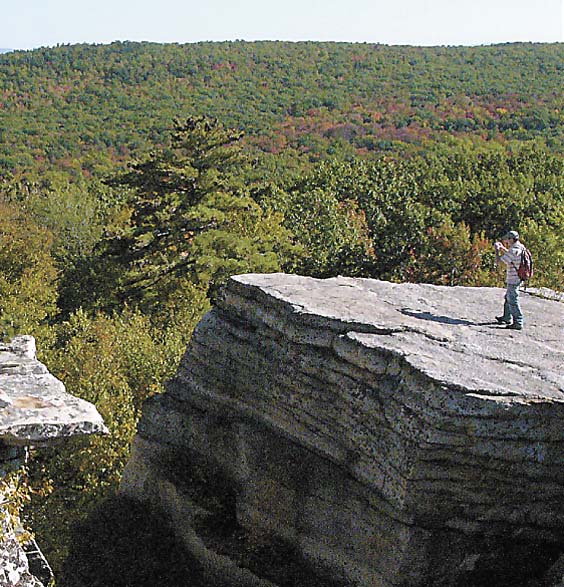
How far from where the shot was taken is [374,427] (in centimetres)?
1596

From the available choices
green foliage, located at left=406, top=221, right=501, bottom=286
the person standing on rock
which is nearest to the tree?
green foliage, located at left=406, top=221, right=501, bottom=286

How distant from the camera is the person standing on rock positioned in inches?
672

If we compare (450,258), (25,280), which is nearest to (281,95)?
(450,258)

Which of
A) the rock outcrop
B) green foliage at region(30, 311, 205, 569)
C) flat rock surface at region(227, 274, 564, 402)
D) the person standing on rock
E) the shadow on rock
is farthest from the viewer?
green foliage at region(30, 311, 205, 569)

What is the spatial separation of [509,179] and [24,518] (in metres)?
38.1

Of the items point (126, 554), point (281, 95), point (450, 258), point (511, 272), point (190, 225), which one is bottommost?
point (126, 554)

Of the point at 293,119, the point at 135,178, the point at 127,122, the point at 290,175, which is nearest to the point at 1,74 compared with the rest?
the point at 127,122

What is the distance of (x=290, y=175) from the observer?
2670 inches

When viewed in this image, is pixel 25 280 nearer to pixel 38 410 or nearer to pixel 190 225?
pixel 190 225

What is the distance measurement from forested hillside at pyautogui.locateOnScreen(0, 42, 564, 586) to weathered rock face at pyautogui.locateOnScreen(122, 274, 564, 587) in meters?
4.92

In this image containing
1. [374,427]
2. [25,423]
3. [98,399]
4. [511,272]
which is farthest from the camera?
[98,399]

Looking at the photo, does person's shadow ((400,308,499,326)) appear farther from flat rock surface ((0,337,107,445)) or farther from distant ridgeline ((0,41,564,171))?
distant ridgeline ((0,41,564,171))

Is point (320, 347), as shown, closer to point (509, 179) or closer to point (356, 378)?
point (356, 378)

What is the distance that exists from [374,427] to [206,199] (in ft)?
88.7
